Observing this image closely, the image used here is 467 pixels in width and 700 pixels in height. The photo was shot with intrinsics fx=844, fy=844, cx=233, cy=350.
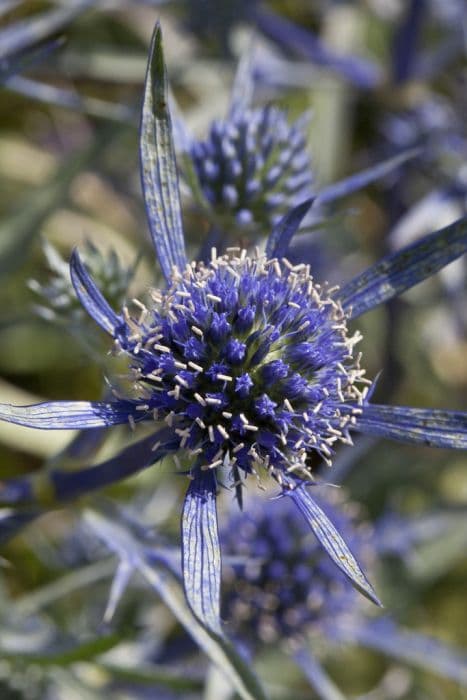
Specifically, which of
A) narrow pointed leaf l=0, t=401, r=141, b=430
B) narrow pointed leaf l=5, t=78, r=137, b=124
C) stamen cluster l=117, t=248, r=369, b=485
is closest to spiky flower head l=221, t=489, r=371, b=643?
stamen cluster l=117, t=248, r=369, b=485

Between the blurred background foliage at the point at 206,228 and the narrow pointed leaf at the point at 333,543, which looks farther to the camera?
the blurred background foliage at the point at 206,228

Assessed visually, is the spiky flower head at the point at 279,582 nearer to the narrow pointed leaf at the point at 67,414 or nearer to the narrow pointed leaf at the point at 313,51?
the narrow pointed leaf at the point at 67,414

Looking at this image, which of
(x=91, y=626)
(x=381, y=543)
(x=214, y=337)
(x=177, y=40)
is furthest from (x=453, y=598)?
(x=177, y=40)

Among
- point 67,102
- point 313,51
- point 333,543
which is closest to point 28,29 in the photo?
point 67,102

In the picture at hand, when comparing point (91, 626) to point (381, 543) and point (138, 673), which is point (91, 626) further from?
point (381, 543)

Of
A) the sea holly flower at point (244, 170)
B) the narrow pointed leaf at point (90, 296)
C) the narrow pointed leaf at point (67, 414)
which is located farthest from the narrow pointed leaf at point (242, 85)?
the narrow pointed leaf at point (67, 414)

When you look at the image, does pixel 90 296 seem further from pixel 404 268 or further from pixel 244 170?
pixel 244 170
